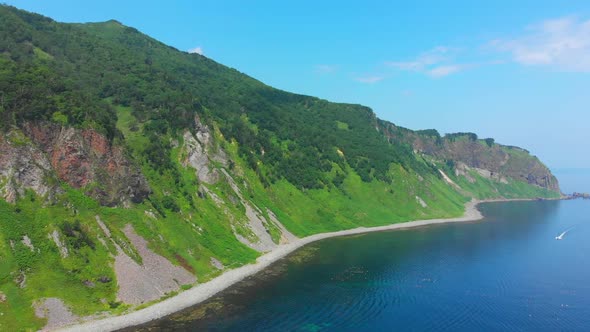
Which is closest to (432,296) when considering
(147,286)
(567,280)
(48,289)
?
(567,280)

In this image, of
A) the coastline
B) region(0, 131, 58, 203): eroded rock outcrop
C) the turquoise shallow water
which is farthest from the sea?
region(0, 131, 58, 203): eroded rock outcrop

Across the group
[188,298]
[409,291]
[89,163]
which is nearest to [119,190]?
[89,163]

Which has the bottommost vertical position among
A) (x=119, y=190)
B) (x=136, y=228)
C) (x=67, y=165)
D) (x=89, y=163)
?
(x=136, y=228)

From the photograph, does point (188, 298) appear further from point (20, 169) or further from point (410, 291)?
point (410, 291)

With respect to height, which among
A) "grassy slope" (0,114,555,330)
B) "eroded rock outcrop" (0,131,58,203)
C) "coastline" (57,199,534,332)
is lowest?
"coastline" (57,199,534,332)

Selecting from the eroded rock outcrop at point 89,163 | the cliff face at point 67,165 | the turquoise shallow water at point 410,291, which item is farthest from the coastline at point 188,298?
the eroded rock outcrop at point 89,163

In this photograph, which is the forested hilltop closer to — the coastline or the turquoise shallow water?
the coastline
